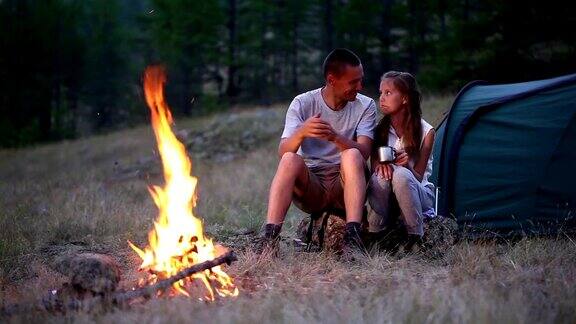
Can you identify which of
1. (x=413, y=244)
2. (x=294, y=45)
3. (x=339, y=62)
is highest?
(x=294, y=45)

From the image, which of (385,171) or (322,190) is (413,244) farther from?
(322,190)

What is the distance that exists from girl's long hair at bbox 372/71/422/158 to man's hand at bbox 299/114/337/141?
22.5 inches

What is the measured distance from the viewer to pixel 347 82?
543 cm

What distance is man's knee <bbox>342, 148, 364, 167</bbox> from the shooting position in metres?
5.17

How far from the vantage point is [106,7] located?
34938 mm

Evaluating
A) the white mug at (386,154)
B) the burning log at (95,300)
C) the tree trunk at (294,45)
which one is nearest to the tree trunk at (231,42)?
the tree trunk at (294,45)

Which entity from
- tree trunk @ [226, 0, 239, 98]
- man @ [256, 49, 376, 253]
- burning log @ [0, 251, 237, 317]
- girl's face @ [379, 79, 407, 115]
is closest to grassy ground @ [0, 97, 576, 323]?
burning log @ [0, 251, 237, 317]

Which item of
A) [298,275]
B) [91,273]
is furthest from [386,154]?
[91,273]

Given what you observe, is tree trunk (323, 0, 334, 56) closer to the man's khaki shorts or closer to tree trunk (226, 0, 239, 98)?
tree trunk (226, 0, 239, 98)

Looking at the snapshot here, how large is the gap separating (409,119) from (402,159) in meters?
0.35

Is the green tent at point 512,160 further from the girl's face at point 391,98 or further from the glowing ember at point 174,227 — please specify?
the glowing ember at point 174,227

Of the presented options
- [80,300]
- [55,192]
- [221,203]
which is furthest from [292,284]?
[55,192]

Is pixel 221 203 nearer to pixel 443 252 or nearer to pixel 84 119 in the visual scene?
pixel 443 252

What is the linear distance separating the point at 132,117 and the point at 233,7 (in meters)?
6.81
